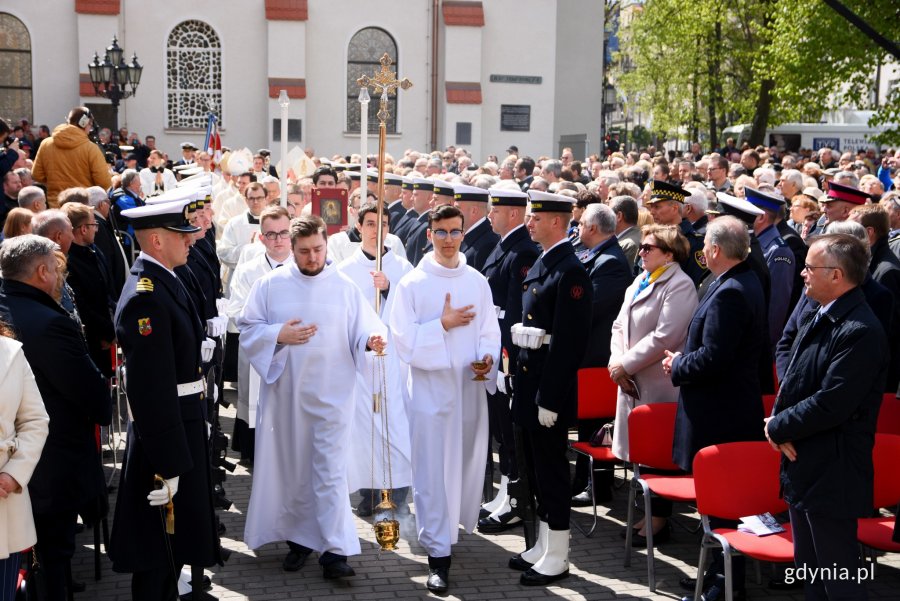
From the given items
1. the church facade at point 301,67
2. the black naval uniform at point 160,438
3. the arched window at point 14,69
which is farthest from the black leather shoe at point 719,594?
the arched window at point 14,69

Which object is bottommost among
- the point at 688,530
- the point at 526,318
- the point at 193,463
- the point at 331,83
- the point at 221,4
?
the point at 688,530

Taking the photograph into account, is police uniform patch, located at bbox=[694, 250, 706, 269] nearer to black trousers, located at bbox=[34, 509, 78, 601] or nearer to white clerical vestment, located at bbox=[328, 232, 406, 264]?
white clerical vestment, located at bbox=[328, 232, 406, 264]

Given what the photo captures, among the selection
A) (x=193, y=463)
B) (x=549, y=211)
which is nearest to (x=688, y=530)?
(x=549, y=211)

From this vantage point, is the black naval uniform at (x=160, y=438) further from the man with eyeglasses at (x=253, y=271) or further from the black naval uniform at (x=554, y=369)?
the man with eyeglasses at (x=253, y=271)

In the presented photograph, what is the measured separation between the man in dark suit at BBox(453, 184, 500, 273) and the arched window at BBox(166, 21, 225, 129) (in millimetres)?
24144

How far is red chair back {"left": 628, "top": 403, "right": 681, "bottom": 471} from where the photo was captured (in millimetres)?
6867

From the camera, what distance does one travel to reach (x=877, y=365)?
511cm

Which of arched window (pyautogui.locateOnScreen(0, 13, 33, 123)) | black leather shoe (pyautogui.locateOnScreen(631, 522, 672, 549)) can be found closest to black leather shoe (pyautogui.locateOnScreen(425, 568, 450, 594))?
black leather shoe (pyautogui.locateOnScreen(631, 522, 672, 549))

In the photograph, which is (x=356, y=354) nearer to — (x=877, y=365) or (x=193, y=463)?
(x=193, y=463)

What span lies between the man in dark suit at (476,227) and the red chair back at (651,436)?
2.87m

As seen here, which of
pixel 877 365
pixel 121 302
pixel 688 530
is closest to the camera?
pixel 877 365

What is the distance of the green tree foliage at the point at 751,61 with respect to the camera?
73.4ft

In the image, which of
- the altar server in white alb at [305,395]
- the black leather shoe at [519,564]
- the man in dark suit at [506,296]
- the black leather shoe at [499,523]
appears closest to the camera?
the altar server in white alb at [305,395]

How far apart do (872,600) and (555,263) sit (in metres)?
2.67
